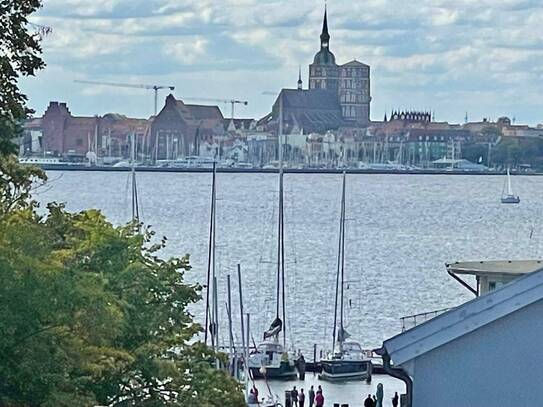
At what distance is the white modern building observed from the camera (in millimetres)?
12938

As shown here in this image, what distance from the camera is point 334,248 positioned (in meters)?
110

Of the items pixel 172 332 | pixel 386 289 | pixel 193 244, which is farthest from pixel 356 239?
pixel 172 332

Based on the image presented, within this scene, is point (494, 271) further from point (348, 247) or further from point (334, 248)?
point (348, 247)

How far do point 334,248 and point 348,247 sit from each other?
3.61 m

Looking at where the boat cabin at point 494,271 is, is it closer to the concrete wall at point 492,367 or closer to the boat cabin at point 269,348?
the concrete wall at point 492,367

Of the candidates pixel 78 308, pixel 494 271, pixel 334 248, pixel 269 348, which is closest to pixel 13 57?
pixel 78 308

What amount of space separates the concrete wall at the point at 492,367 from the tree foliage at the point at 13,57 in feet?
23.0

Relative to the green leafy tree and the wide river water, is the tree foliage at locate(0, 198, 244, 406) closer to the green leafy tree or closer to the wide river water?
the green leafy tree

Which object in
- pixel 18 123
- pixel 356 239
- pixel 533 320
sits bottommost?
pixel 356 239

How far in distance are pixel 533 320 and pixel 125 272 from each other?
1069 cm

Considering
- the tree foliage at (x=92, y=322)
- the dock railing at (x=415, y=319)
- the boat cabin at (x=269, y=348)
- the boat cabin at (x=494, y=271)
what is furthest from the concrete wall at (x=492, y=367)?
the boat cabin at (x=269, y=348)

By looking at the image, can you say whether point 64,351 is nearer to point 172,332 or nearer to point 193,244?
point 172,332

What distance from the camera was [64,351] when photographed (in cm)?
1773

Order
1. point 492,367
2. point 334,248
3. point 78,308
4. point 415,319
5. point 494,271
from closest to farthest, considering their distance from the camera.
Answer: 1. point 492,367
2. point 415,319
3. point 78,308
4. point 494,271
5. point 334,248
